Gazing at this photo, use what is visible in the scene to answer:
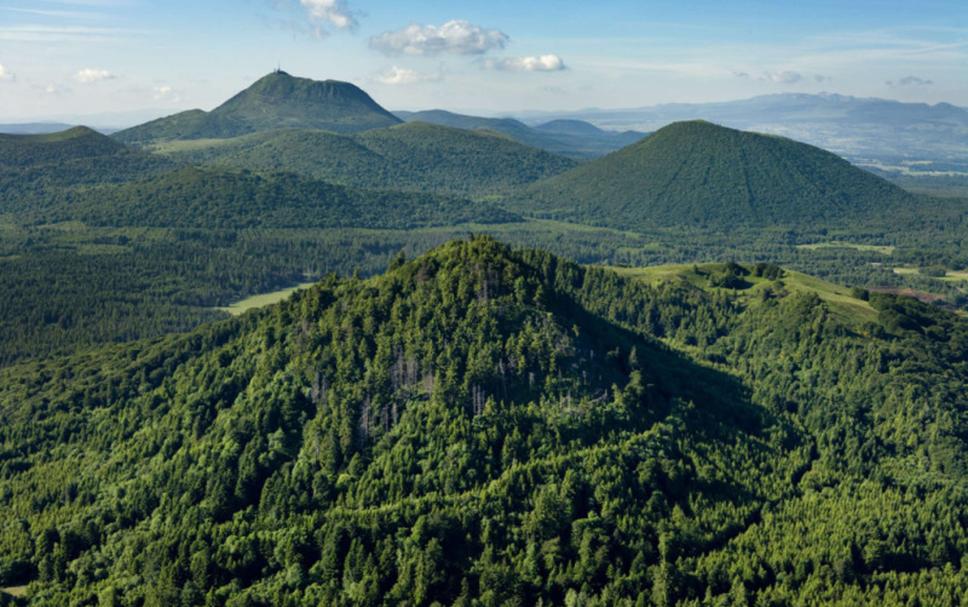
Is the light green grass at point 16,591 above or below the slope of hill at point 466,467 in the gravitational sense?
below

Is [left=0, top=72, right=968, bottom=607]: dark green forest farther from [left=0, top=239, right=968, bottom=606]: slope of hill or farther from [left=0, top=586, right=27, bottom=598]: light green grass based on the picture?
[left=0, top=586, right=27, bottom=598]: light green grass

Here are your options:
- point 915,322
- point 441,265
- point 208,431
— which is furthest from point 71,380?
point 915,322

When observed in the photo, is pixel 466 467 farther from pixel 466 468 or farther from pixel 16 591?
pixel 16 591

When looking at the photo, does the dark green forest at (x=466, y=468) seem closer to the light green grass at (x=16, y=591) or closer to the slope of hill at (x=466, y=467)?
the slope of hill at (x=466, y=467)

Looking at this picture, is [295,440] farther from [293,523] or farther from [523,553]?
[523,553]

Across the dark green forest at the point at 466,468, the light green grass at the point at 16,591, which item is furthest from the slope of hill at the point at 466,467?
the light green grass at the point at 16,591

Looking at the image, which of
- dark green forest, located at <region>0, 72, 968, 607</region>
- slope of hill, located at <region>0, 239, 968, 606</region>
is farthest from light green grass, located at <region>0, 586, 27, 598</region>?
slope of hill, located at <region>0, 239, 968, 606</region>

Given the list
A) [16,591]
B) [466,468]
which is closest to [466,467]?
[466,468]

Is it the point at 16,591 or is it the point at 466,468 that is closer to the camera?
the point at 16,591
